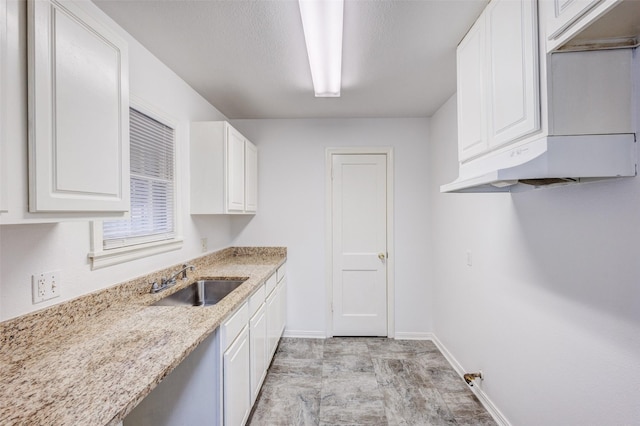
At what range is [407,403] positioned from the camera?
2.28 meters

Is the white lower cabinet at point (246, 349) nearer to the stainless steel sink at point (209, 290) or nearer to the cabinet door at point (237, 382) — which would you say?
the cabinet door at point (237, 382)

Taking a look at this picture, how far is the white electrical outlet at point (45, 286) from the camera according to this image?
1274 millimetres

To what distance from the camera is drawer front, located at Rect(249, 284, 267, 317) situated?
2107 millimetres

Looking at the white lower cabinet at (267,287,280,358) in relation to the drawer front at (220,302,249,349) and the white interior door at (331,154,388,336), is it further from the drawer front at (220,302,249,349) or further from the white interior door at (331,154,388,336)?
the white interior door at (331,154,388,336)

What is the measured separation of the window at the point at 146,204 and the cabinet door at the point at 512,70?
2071mm

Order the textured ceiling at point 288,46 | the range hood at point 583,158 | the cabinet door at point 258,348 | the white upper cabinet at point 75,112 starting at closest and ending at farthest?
1. the white upper cabinet at point 75,112
2. the range hood at point 583,158
3. the textured ceiling at point 288,46
4. the cabinet door at point 258,348

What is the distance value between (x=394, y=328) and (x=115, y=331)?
9.43 feet

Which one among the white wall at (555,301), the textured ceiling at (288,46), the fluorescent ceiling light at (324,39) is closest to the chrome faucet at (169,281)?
the textured ceiling at (288,46)

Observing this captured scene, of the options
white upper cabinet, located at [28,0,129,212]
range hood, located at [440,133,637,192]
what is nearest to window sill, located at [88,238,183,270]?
white upper cabinet, located at [28,0,129,212]

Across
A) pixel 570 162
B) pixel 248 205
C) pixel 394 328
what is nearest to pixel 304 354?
pixel 394 328

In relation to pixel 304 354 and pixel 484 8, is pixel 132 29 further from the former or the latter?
pixel 304 354

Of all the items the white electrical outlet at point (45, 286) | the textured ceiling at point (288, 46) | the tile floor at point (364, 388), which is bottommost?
the tile floor at point (364, 388)

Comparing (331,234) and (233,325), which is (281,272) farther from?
(233,325)

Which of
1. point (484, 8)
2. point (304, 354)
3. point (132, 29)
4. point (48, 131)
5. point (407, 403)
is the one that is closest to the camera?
point (48, 131)
